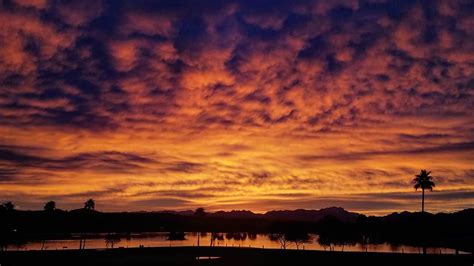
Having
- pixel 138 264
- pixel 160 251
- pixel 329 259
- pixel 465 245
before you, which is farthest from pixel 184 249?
pixel 465 245

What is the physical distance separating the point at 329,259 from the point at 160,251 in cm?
4087

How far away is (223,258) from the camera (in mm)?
93188

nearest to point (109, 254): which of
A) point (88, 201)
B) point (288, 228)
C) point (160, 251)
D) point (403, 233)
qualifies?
point (160, 251)

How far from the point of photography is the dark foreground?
3152 inches

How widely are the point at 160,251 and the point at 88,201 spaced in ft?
347

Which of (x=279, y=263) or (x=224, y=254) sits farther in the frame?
(x=224, y=254)

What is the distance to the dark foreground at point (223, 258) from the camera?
80062 mm

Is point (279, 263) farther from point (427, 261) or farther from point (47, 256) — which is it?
point (47, 256)

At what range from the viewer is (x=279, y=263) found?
8344 centimetres

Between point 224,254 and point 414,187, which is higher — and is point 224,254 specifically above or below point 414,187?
below

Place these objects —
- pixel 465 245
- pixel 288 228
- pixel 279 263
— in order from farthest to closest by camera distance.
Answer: pixel 288 228 < pixel 465 245 < pixel 279 263

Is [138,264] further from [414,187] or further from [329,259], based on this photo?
[414,187]

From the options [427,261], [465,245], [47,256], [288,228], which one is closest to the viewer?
[427,261]

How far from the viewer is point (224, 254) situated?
4058 inches
